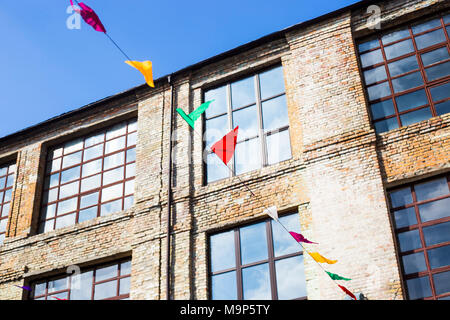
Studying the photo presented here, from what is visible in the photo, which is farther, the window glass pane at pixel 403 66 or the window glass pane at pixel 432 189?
the window glass pane at pixel 403 66

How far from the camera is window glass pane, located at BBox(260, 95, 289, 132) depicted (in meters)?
11.9

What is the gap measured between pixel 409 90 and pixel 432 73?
1.74 ft

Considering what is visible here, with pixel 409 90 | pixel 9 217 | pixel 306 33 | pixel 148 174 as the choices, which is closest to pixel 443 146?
pixel 409 90

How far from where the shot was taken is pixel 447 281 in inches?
346

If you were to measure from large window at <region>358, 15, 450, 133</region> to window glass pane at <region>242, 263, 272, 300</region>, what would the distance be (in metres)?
3.44

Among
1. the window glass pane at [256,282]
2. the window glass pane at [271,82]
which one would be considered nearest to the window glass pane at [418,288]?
the window glass pane at [256,282]

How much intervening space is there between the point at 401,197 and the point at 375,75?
8.96ft

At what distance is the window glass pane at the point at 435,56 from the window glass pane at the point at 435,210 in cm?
290

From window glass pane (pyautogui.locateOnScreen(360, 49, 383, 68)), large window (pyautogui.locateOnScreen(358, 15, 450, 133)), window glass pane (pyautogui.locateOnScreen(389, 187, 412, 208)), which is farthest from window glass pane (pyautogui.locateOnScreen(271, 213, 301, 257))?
window glass pane (pyautogui.locateOnScreen(360, 49, 383, 68))

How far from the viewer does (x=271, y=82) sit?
12445 mm

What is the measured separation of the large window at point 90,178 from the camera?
12883mm

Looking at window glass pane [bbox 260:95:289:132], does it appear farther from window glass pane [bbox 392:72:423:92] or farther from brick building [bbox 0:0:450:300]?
window glass pane [bbox 392:72:423:92]

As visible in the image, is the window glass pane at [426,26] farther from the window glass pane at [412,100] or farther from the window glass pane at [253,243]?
the window glass pane at [253,243]

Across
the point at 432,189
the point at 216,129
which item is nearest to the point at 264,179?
the point at 216,129
